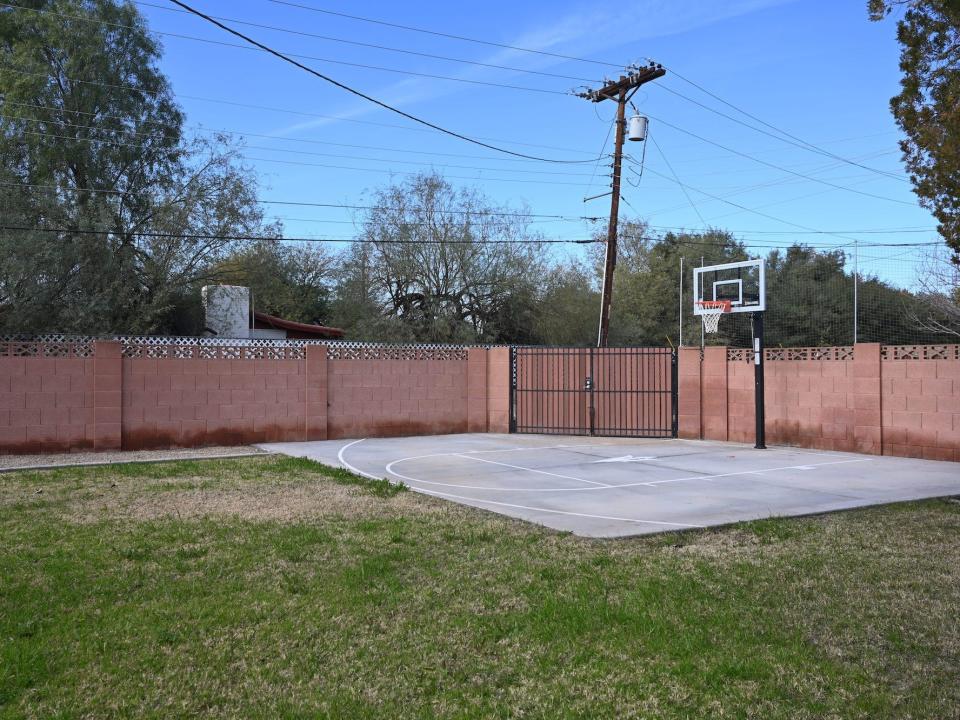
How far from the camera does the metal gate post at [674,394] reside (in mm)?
17406

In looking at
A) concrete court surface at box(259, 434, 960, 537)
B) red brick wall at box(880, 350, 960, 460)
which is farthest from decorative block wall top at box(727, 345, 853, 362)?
concrete court surface at box(259, 434, 960, 537)

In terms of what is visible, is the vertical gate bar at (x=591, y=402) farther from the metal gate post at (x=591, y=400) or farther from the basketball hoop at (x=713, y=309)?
the basketball hoop at (x=713, y=309)

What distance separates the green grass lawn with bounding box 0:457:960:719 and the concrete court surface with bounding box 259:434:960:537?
73 cm

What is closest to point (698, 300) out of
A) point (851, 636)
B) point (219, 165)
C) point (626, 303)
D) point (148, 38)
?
point (851, 636)

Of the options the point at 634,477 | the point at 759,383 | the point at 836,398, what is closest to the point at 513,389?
the point at 759,383

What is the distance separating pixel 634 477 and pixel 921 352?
6.00m

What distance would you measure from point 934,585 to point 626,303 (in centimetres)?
3257

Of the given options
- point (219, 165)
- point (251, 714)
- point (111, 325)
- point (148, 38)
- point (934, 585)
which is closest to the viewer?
point (251, 714)

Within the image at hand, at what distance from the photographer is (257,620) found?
507 cm

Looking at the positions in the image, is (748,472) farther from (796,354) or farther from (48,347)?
(48,347)

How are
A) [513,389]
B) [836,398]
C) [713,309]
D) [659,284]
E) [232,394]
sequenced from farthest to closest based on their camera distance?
[659,284], [513,389], [713,309], [232,394], [836,398]

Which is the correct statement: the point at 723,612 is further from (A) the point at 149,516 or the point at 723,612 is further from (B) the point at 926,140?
(A) the point at 149,516

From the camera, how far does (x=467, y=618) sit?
511 cm

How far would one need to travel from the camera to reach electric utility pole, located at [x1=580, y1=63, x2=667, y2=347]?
20.5 meters
